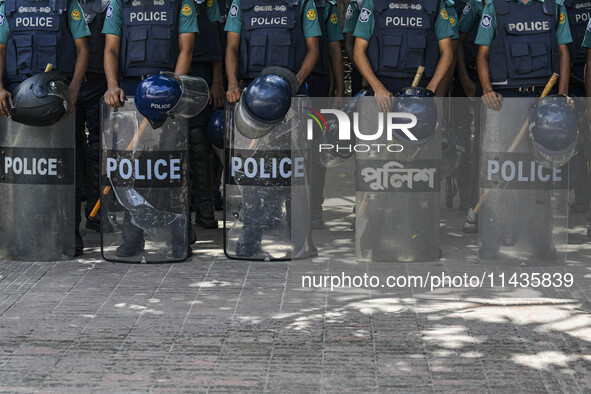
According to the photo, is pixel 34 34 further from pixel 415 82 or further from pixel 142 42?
pixel 415 82

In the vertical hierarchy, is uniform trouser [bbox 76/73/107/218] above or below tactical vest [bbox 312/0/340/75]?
below

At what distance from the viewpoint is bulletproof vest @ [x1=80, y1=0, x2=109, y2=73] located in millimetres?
8625

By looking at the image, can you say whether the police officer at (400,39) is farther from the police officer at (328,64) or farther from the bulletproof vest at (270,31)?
the police officer at (328,64)

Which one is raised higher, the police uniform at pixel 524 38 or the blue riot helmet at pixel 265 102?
the police uniform at pixel 524 38

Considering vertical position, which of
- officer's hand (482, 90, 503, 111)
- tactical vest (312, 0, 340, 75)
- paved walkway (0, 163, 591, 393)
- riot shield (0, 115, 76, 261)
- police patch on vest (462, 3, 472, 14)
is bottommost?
paved walkway (0, 163, 591, 393)

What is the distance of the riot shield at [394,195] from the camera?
24.9 feet

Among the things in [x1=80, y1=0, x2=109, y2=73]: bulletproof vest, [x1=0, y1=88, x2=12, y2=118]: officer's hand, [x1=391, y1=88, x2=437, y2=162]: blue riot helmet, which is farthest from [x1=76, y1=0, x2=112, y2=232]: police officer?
[x1=391, y1=88, x2=437, y2=162]: blue riot helmet

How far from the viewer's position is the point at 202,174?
8852mm

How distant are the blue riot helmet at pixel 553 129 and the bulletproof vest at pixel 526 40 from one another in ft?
1.37

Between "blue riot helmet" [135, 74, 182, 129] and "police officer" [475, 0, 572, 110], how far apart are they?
84.7 inches

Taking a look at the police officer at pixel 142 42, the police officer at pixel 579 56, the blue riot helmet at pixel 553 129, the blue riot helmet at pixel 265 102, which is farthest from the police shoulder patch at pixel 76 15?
the police officer at pixel 579 56

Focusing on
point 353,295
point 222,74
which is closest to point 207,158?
point 222,74

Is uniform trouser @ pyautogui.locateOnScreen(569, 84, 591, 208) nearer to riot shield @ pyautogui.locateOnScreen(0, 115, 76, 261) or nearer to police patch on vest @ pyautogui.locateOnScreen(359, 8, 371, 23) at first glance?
police patch on vest @ pyautogui.locateOnScreen(359, 8, 371, 23)

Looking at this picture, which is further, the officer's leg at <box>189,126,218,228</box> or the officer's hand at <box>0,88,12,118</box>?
the officer's leg at <box>189,126,218,228</box>
